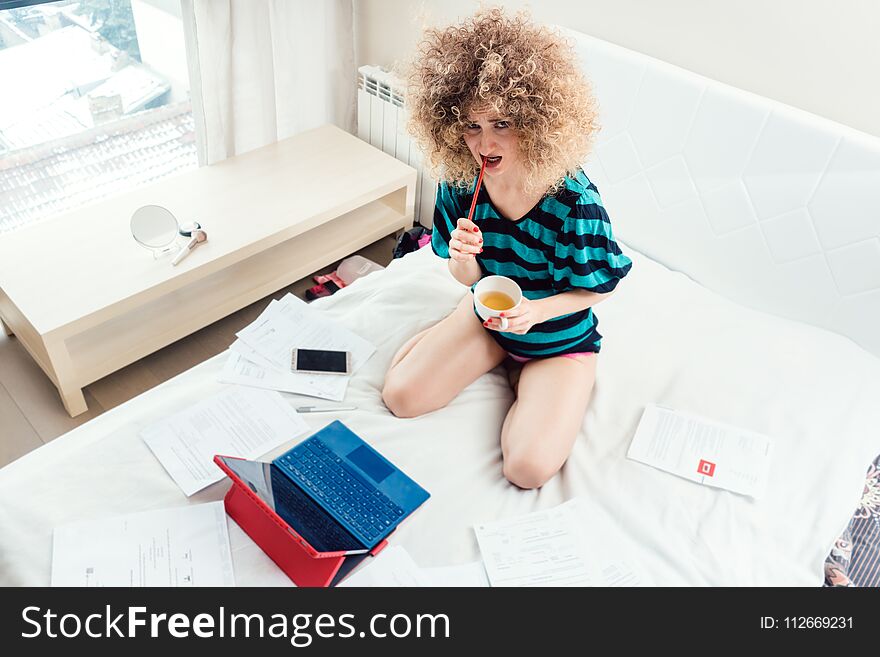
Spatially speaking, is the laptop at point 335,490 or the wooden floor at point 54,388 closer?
the laptop at point 335,490

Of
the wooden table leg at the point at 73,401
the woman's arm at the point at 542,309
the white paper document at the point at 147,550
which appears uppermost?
the woman's arm at the point at 542,309

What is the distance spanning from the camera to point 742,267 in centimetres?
192

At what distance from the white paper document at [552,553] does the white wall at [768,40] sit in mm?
1163

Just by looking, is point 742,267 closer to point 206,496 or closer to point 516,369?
point 516,369

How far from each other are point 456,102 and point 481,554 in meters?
0.84

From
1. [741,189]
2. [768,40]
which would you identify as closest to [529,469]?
[741,189]

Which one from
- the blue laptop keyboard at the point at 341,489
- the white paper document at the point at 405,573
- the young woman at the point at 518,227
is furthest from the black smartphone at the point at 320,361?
the white paper document at the point at 405,573

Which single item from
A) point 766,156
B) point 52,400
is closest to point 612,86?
point 766,156

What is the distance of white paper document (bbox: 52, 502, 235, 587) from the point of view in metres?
1.22

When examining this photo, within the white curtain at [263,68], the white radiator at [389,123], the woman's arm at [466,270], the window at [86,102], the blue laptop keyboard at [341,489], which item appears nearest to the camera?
the blue laptop keyboard at [341,489]

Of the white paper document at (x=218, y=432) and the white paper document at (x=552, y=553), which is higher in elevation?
the white paper document at (x=552, y=553)

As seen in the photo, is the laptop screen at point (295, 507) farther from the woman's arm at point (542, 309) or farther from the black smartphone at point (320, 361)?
the woman's arm at point (542, 309)

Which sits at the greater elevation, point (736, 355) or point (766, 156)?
point (766, 156)

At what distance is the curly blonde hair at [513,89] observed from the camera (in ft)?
4.13
